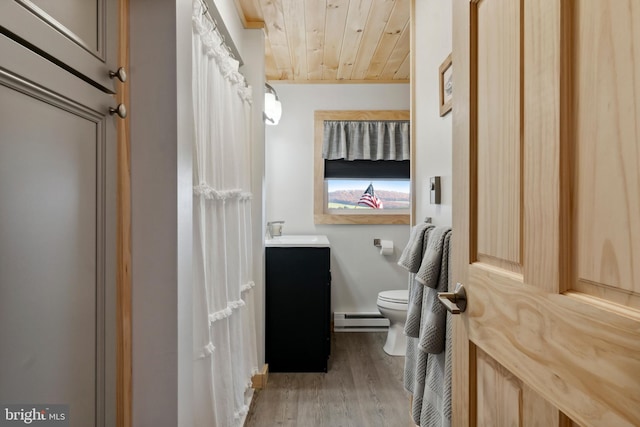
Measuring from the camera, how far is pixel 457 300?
993mm

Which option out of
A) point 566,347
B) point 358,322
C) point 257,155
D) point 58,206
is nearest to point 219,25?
point 257,155

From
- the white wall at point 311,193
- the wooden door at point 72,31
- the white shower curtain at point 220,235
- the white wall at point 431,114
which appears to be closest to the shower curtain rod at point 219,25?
the white shower curtain at point 220,235

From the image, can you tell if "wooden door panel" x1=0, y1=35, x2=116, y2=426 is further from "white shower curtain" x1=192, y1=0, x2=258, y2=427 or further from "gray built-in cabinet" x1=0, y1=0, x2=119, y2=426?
"white shower curtain" x1=192, y1=0, x2=258, y2=427

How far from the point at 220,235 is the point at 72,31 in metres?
1.09

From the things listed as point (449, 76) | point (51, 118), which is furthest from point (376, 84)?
point (51, 118)

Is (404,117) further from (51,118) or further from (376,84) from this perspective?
(51,118)

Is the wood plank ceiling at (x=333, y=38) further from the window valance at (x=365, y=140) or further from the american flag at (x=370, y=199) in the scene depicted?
the american flag at (x=370, y=199)

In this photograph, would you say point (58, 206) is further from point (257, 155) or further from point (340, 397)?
point (340, 397)

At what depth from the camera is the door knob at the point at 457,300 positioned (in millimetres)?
978

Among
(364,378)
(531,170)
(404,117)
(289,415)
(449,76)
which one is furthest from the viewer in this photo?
(404,117)

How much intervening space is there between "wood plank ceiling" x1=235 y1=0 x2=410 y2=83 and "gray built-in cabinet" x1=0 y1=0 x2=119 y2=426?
1.60 metres

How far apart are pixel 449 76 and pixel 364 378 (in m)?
2.09

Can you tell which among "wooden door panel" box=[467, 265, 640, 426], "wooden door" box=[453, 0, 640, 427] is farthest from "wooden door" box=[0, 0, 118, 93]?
"wooden door panel" box=[467, 265, 640, 426]

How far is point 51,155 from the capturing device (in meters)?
0.83
